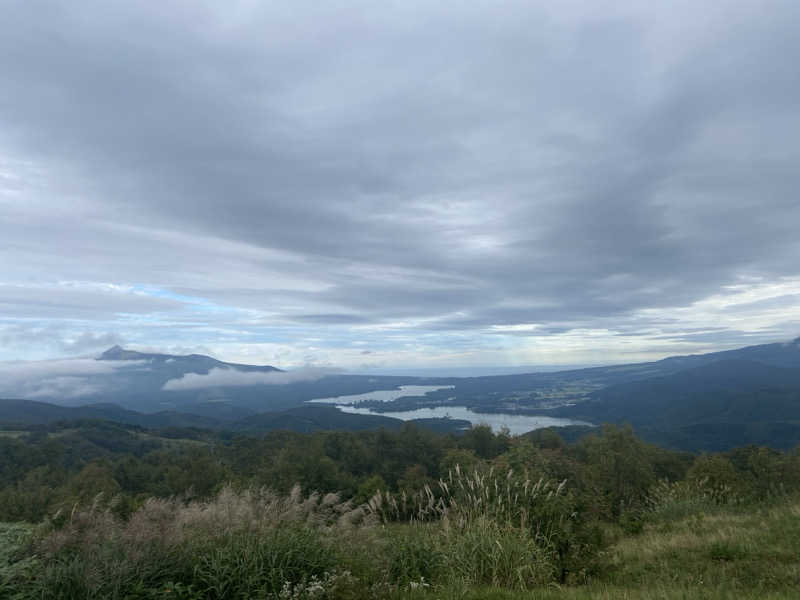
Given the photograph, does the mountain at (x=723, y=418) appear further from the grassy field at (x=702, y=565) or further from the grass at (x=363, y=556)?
the grass at (x=363, y=556)

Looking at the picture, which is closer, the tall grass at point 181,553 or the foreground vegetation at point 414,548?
the tall grass at point 181,553

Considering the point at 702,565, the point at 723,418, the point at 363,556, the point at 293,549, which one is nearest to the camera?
the point at 293,549

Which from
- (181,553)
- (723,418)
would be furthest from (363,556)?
(723,418)

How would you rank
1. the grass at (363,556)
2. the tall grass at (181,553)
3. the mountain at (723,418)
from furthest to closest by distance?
1. the mountain at (723,418)
2. the grass at (363,556)
3. the tall grass at (181,553)

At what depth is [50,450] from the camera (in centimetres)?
8406

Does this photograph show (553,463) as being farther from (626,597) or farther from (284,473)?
(284,473)

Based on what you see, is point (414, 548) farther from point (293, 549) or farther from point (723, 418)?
point (723, 418)

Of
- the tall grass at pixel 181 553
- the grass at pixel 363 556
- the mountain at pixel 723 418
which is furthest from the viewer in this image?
the mountain at pixel 723 418

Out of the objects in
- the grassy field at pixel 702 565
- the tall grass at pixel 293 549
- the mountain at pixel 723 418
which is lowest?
the mountain at pixel 723 418

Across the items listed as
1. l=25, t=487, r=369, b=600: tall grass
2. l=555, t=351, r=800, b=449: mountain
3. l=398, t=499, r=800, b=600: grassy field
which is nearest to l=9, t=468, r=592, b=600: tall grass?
l=25, t=487, r=369, b=600: tall grass

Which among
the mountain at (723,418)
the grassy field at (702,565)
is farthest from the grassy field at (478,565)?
the mountain at (723,418)

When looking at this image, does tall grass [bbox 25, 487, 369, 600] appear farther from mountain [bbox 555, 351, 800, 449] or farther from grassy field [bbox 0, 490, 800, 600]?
mountain [bbox 555, 351, 800, 449]

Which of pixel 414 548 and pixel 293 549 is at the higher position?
pixel 293 549

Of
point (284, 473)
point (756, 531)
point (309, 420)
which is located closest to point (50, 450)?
point (284, 473)
